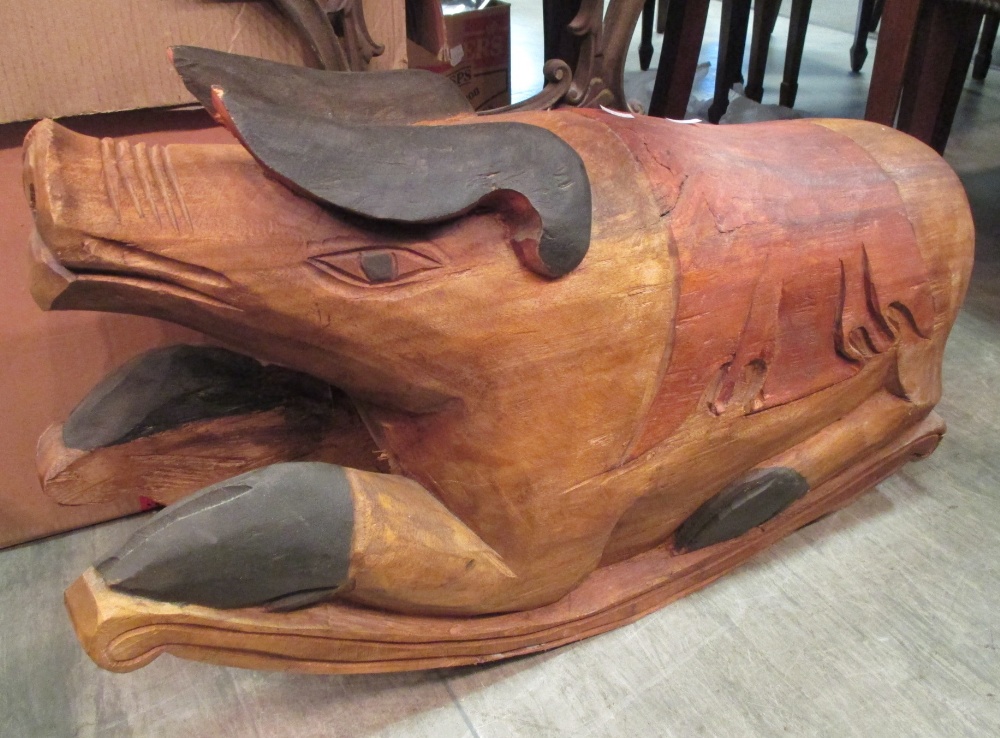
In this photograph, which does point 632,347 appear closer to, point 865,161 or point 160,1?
point 865,161

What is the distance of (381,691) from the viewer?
4.00ft

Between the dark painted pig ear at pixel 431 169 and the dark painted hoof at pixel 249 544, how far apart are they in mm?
314

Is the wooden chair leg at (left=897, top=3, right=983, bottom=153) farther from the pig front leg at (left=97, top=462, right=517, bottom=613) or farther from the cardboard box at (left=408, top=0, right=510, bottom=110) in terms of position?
the pig front leg at (left=97, top=462, right=517, bottom=613)

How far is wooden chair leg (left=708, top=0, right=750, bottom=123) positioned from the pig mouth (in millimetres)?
2407

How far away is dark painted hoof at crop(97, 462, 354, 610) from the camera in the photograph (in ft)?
2.75

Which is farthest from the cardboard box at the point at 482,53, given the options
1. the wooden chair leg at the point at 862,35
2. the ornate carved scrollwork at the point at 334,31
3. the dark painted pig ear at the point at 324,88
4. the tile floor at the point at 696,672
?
the wooden chair leg at the point at 862,35

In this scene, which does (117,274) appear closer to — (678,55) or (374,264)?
(374,264)

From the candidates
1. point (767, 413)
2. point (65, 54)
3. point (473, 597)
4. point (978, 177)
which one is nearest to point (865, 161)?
point (767, 413)

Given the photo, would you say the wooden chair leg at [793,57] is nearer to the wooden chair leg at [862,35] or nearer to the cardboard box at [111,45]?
the wooden chair leg at [862,35]

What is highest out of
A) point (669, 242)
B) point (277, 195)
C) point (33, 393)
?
point (277, 195)

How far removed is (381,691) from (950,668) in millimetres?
881

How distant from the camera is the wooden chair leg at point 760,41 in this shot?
9.88ft

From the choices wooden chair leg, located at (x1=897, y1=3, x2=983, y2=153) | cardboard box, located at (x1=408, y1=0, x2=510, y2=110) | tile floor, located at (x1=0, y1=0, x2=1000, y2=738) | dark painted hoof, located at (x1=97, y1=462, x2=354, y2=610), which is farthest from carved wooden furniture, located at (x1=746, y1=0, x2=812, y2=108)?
dark painted hoof, located at (x1=97, y1=462, x2=354, y2=610)

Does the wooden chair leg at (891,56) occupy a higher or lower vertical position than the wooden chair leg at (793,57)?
higher
